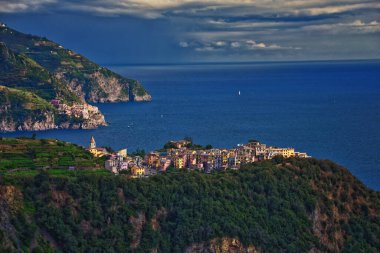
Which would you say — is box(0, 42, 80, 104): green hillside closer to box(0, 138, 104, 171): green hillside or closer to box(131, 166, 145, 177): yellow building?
box(0, 138, 104, 171): green hillside

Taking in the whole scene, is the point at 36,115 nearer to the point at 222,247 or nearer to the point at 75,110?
the point at 75,110

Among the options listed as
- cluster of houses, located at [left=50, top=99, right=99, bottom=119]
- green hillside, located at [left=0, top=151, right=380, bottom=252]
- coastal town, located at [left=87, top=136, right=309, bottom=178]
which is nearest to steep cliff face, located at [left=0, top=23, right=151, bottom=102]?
cluster of houses, located at [left=50, top=99, right=99, bottom=119]

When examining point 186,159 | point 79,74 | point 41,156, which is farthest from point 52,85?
point 41,156

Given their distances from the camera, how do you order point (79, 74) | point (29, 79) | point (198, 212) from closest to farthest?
point (198, 212)
point (29, 79)
point (79, 74)

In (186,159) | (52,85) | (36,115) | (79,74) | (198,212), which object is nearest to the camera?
(198,212)

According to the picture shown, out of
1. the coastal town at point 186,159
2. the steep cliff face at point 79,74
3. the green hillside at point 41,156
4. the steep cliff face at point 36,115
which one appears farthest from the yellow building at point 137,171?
the steep cliff face at point 79,74

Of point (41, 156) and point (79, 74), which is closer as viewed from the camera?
point (41, 156)
